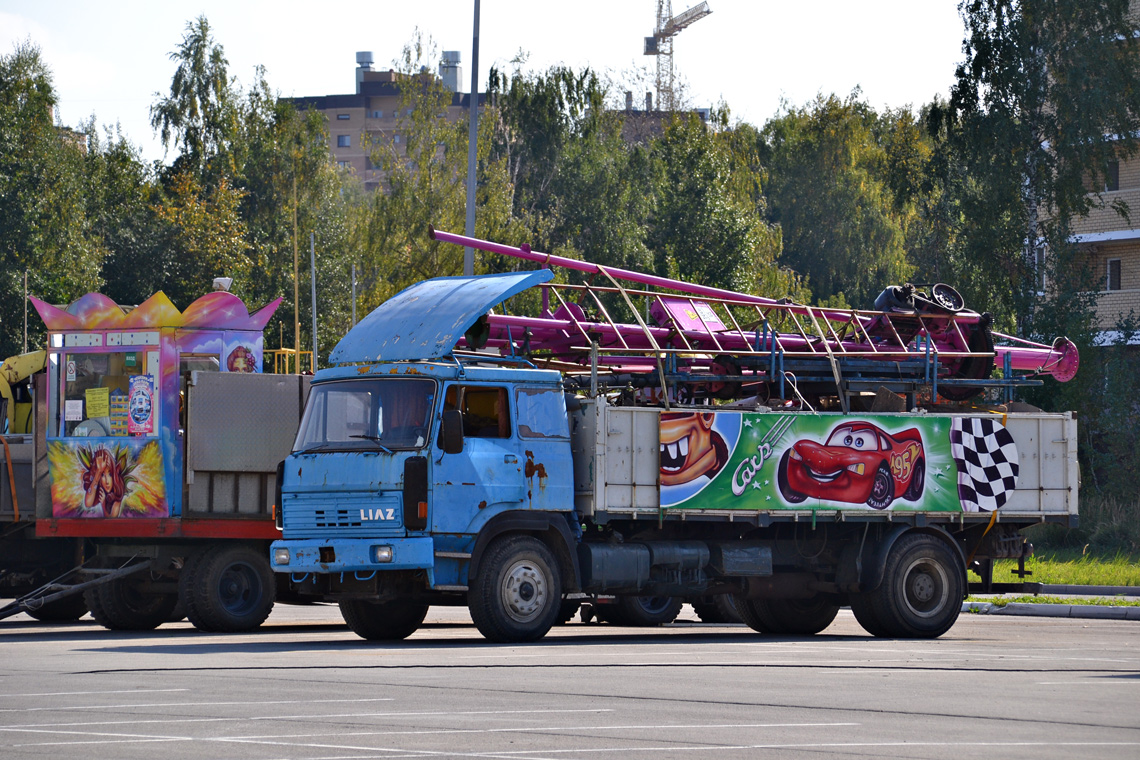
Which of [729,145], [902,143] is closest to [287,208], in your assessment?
[729,145]

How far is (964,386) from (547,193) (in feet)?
148

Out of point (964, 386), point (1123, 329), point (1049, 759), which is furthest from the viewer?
point (1123, 329)

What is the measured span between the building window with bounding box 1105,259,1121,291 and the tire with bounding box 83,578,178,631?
40830mm

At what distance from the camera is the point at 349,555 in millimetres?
15211

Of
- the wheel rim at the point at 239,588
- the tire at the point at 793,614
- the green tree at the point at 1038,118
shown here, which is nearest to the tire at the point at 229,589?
the wheel rim at the point at 239,588

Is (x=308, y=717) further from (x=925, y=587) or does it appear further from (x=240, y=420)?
(x=925, y=587)

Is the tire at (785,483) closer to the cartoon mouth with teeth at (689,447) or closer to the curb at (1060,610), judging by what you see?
the cartoon mouth with teeth at (689,447)

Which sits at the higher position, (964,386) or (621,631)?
(964,386)

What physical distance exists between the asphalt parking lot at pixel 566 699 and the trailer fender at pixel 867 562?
0.81 meters

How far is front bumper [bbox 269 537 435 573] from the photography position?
15.0 metres

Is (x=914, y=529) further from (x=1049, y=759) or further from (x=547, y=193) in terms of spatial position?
(x=547, y=193)

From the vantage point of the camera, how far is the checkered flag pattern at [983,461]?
18.0 metres

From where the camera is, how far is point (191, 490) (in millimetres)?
17797

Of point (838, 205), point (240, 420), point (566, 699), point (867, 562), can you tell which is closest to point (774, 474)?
point (867, 562)
